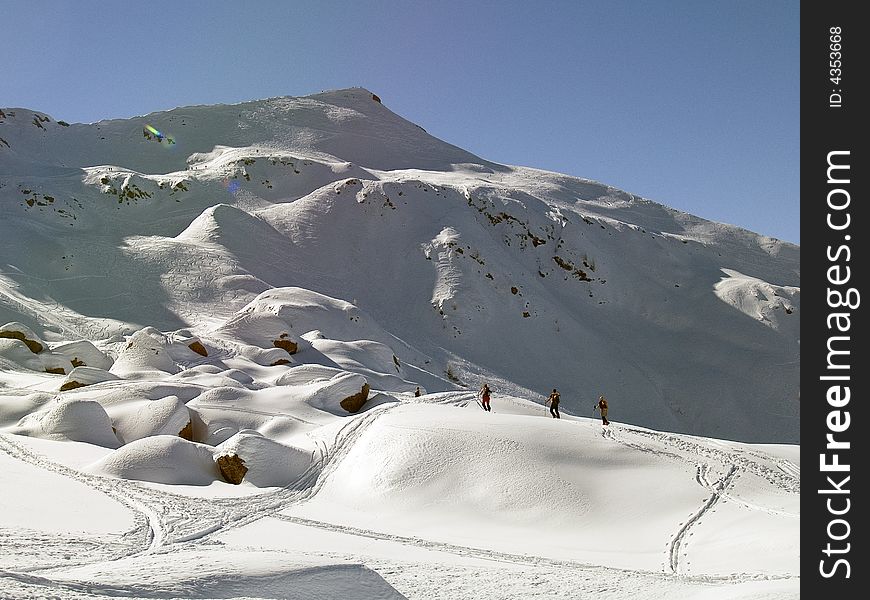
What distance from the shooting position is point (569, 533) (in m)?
10.9

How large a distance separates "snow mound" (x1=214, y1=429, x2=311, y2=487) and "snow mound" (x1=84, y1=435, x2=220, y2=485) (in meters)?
0.44

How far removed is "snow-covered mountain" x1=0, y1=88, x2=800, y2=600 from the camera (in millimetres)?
9141

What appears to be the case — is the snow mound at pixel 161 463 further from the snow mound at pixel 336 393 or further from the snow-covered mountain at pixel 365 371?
the snow mound at pixel 336 393

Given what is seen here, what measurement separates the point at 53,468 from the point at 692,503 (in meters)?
10.7

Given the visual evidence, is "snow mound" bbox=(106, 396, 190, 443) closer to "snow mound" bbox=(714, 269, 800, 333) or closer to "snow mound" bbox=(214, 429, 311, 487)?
A: "snow mound" bbox=(214, 429, 311, 487)

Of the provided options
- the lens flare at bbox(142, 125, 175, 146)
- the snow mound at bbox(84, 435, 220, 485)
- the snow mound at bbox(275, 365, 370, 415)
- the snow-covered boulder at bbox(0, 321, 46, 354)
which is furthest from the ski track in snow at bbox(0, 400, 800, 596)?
the lens flare at bbox(142, 125, 175, 146)

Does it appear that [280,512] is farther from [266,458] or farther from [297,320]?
[297,320]

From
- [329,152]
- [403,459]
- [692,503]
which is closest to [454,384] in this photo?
[403,459]

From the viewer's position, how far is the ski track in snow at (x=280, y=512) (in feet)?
26.8

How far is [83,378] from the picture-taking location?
60.2ft

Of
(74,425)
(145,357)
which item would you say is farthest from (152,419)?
(145,357)

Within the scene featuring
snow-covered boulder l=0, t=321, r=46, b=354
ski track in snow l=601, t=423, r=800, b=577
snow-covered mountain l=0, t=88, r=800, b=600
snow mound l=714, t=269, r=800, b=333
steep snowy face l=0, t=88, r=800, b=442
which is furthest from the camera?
snow mound l=714, t=269, r=800, b=333

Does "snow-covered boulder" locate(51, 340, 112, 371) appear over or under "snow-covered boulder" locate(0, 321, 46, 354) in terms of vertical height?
under
